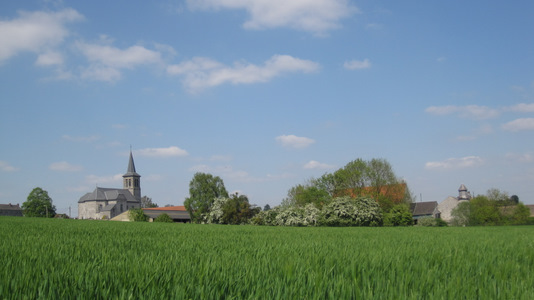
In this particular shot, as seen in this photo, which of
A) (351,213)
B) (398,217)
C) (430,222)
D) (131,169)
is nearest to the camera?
(351,213)

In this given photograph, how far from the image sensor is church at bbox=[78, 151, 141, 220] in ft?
529

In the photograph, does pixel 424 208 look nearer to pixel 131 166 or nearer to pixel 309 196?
pixel 309 196

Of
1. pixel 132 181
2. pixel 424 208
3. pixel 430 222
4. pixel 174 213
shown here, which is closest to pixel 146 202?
pixel 132 181

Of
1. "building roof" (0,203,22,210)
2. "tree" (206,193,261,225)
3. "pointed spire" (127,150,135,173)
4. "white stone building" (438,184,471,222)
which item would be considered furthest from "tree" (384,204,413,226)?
"building roof" (0,203,22,210)

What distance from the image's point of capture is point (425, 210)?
106 metres

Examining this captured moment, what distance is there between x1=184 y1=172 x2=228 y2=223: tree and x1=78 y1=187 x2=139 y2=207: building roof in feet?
242

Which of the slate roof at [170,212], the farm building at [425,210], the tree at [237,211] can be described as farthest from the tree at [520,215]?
the slate roof at [170,212]

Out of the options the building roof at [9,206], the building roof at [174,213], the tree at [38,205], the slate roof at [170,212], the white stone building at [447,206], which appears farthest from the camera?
the building roof at [9,206]

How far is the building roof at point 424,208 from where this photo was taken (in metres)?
105

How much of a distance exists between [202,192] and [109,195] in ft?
272

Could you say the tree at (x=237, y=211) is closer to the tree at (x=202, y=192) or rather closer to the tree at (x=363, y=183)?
the tree at (x=363, y=183)

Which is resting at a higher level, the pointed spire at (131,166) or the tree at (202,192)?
the pointed spire at (131,166)

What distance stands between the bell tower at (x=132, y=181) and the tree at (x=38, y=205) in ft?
192

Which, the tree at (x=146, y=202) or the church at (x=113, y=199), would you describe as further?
the tree at (x=146, y=202)
